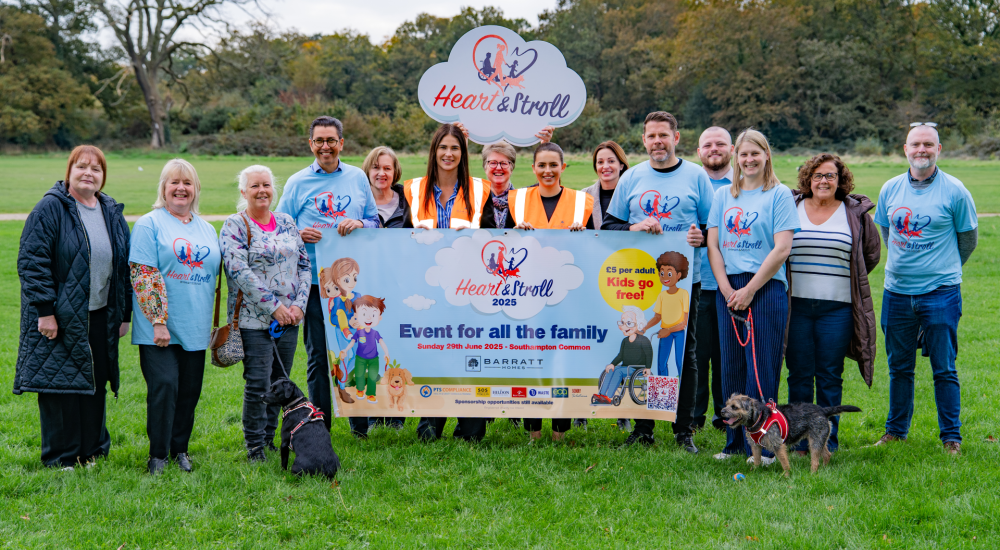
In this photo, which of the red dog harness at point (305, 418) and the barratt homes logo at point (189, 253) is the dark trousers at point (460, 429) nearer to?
the red dog harness at point (305, 418)

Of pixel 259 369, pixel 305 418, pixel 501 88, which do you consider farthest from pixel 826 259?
pixel 259 369

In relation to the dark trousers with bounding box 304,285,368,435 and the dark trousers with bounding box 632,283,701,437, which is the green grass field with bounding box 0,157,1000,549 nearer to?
the dark trousers with bounding box 632,283,701,437

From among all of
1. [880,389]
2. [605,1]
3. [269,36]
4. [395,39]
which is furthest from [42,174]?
[605,1]

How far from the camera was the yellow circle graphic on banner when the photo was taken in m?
5.38

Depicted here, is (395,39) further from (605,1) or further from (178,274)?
(178,274)

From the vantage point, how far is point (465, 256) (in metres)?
5.41

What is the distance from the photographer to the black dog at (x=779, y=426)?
4.77 m

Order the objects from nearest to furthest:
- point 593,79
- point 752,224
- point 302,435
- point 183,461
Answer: point 302,435 → point 752,224 → point 183,461 → point 593,79

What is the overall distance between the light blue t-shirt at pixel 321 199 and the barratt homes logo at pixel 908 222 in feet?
13.3

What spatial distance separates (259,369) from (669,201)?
3.35m

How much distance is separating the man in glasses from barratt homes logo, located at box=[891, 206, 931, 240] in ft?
13.3

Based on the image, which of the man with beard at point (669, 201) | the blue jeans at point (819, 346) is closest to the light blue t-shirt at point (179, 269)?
the man with beard at point (669, 201)

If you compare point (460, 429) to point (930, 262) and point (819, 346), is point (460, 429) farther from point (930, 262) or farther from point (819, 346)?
point (930, 262)

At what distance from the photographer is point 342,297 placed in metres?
5.46
